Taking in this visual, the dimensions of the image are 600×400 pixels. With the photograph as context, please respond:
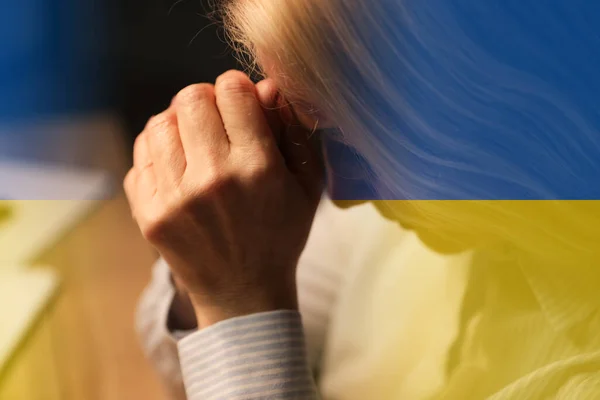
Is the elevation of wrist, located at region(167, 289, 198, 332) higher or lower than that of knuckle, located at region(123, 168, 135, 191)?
lower

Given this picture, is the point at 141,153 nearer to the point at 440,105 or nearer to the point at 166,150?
the point at 166,150

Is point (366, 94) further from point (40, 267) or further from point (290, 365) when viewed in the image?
point (40, 267)

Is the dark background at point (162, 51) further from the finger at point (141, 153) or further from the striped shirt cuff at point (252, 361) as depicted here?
the striped shirt cuff at point (252, 361)

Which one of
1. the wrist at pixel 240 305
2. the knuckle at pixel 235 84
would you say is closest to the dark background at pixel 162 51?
the knuckle at pixel 235 84

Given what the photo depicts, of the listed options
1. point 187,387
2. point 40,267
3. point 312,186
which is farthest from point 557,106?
point 40,267

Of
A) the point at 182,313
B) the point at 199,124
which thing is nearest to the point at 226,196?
the point at 199,124

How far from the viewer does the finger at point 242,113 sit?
0.35 meters

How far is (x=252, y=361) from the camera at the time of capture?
1.19 feet

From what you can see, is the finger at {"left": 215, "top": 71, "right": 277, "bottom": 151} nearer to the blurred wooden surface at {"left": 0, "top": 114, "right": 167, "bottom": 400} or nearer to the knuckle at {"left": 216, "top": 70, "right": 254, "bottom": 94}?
the knuckle at {"left": 216, "top": 70, "right": 254, "bottom": 94}

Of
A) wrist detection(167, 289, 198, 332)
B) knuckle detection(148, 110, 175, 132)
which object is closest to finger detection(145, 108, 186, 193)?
knuckle detection(148, 110, 175, 132)

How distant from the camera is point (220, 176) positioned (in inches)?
13.8

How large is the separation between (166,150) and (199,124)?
1.2 inches

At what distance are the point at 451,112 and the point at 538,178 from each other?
6 centimetres

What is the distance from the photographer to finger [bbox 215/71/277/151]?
13.9 inches
